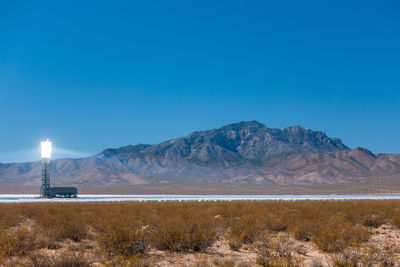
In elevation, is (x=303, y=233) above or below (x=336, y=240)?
below

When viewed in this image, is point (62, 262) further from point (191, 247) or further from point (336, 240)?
point (336, 240)

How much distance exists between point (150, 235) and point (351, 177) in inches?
7561

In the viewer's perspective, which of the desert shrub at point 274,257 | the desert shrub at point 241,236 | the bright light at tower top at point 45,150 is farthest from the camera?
the bright light at tower top at point 45,150

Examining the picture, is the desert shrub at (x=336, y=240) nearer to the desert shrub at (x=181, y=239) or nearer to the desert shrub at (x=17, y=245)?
the desert shrub at (x=181, y=239)

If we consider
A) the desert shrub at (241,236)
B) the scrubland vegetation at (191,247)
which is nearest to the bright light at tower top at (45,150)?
the scrubland vegetation at (191,247)

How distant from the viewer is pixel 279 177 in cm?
19450

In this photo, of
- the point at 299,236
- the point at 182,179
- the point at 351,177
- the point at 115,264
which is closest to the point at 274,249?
the point at 299,236

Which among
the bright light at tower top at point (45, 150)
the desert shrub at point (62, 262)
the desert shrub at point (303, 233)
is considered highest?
the bright light at tower top at point (45, 150)

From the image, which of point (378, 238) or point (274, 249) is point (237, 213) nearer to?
point (378, 238)

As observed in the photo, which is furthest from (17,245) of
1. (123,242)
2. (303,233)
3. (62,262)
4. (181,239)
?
(303,233)

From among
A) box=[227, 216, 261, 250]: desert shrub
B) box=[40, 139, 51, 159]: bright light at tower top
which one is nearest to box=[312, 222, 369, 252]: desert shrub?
box=[227, 216, 261, 250]: desert shrub

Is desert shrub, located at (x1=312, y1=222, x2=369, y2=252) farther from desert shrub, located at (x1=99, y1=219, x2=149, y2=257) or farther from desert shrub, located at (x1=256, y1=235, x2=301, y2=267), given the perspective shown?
desert shrub, located at (x1=99, y1=219, x2=149, y2=257)

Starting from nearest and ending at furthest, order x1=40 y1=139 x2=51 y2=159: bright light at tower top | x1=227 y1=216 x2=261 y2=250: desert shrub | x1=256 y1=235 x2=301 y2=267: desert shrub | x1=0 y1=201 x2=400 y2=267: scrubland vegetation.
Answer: x1=256 y1=235 x2=301 y2=267: desert shrub < x1=0 y1=201 x2=400 y2=267: scrubland vegetation < x1=227 y1=216 x2=261 y2=250: desert shrub < x1=40 y1=139 x2=51 y2=159: bright light at tower top

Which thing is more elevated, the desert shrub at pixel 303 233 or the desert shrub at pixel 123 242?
the desert shrub at pixel 123 242
